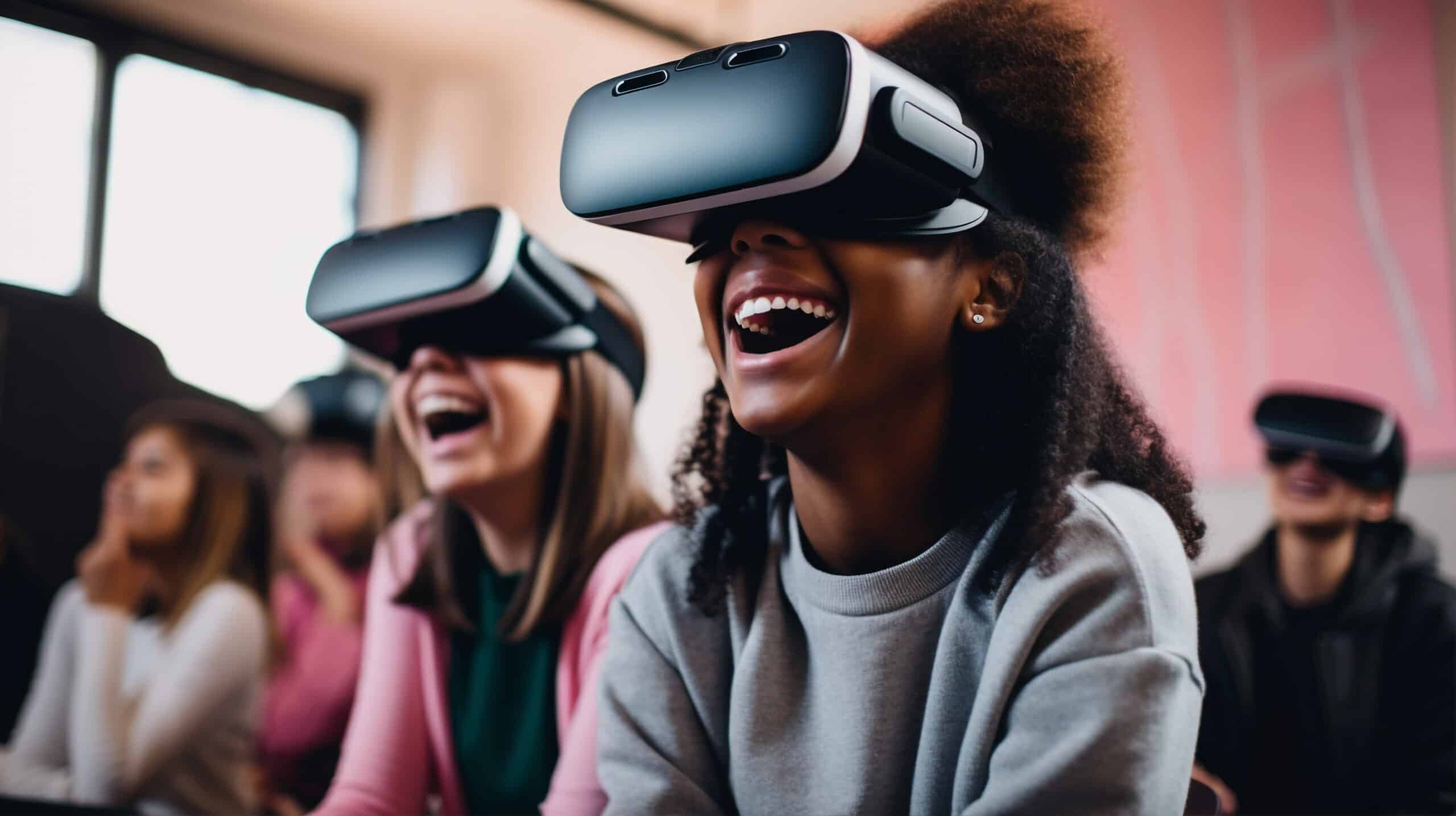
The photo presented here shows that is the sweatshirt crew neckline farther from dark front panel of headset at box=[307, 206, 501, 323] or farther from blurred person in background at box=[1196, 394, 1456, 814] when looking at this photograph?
blurred person in background at box=[1196, 394, 1456, 814]

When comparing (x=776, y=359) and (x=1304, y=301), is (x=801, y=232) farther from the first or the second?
(x=1304, y=301)

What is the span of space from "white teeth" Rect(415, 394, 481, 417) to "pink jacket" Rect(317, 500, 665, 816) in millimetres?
132

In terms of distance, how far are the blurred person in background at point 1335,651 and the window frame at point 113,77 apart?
975 mm

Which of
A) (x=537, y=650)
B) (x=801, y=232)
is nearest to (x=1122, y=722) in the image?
(x=801, y=232)

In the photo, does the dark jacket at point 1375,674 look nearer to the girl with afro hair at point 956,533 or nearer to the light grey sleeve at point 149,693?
the girl with afro hair at point 956,533

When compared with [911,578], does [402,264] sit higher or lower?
higher

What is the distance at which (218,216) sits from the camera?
3.81 feet

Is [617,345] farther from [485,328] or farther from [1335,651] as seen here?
[1335,651]

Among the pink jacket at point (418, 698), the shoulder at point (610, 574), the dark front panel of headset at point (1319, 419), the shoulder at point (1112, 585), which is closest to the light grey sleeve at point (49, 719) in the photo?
the pink jacket at point (418, 698)

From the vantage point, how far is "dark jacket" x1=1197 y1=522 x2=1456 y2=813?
96 cm

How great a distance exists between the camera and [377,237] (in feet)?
2.44

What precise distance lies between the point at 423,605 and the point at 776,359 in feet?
1.46

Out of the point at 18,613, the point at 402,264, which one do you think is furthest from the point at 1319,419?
the point at 18,613

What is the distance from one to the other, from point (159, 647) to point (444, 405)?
1.85ft
